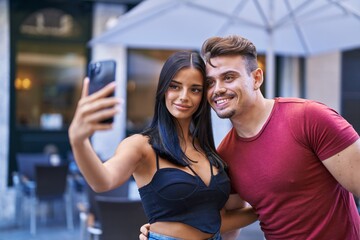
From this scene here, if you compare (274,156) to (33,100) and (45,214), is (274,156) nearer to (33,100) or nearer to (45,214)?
(45,214)

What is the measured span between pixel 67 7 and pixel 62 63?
0.97 metres

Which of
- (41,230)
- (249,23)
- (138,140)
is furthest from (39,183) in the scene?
(138,140)

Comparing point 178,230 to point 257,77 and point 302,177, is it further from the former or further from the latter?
point 257,77

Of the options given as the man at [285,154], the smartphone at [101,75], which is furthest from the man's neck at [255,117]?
the smartphone at [101,75]

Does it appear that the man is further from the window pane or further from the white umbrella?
the window pane

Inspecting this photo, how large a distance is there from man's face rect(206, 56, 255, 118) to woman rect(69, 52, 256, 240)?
0.12 metres

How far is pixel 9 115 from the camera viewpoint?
23.9 feet

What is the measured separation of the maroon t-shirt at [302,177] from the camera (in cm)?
179

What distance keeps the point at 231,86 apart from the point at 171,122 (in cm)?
36

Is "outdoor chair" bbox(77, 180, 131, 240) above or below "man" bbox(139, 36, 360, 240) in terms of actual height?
below

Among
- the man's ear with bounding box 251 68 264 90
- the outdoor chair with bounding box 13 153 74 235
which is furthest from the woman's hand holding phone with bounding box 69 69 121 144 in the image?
the outdoor chair with bounding box 13 153 74 235

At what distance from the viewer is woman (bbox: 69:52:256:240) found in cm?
190

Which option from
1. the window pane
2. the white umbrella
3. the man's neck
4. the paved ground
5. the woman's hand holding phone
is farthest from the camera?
the window pane

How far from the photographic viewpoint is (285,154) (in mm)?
1864
